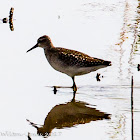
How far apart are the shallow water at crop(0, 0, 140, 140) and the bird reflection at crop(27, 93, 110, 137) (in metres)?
0.10

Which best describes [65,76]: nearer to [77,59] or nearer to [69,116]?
[77,59]

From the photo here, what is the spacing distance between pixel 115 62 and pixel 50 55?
64.5 inches

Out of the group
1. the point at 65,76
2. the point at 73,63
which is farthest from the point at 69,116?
the point at 65,76

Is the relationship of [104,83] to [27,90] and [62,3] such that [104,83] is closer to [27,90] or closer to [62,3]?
[27,90]

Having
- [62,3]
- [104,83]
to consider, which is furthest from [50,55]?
[62,3]

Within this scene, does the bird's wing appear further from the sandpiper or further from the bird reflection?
the bird reflection

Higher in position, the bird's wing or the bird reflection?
the bird's wing

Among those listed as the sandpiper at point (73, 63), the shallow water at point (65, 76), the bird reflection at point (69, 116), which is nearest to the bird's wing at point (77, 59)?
the sandpiper at point (73, 63)

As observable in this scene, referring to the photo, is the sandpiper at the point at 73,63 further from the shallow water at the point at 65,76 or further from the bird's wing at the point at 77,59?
the shallow water at the point at 65,76

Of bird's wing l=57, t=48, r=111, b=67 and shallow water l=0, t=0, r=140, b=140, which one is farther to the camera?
bird's wing l=57, t=48, r=111, b=67

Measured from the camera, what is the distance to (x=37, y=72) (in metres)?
10.9

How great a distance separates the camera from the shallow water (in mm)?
8242

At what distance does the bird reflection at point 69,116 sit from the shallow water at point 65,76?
0.10 meters

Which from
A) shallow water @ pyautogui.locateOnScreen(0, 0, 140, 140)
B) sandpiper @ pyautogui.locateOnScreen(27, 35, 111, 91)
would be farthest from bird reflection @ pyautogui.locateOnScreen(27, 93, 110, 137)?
sandpiper @ pyautogui.locateOnScreen(27, 35, 111, 91)
